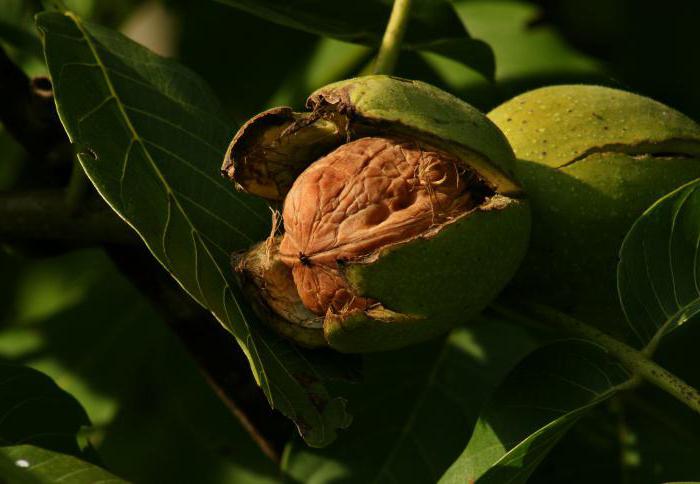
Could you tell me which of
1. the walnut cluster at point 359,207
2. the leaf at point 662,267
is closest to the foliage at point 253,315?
the leaf at point 662,267

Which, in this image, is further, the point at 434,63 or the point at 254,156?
the point at 434,63

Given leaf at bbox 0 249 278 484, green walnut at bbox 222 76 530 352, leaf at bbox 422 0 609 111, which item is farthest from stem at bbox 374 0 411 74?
leaf at bbox 0 249 278 484

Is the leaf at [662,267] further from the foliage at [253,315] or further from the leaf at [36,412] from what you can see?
the leaf at [36,412]

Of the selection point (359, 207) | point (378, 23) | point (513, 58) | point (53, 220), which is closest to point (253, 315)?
point (359, 207)

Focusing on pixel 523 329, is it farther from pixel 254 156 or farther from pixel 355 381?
pixel 254 156

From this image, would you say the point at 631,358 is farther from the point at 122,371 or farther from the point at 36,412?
the point at 122,371

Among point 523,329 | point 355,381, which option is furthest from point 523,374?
point 523,329

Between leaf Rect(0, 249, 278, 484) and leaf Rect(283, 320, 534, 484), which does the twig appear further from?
leaf Rect(0, 249, 278, 484)
